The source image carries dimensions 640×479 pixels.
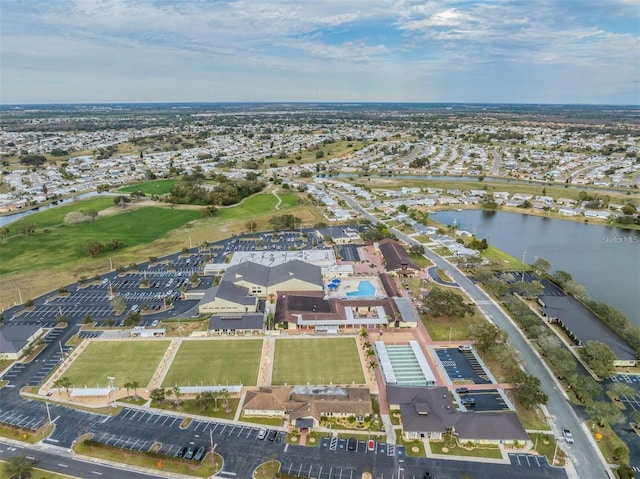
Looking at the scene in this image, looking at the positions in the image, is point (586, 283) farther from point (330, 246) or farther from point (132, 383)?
point (132, 383)

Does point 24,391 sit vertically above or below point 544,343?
below

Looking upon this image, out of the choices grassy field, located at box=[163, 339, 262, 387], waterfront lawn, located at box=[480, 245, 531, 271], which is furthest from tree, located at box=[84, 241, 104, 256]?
waterfront lawn, located at box=[480, 245, 531, 271]

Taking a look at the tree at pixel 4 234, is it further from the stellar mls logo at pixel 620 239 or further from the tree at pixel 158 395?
the stellar mls logo at pixel 620 239

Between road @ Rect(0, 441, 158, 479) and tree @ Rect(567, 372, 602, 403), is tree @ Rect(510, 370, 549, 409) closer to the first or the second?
tree @ Rect(567, 372, 602, 403)

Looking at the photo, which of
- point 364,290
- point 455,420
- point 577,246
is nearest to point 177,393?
point 455,420

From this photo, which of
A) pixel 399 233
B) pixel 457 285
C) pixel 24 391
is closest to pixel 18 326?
pixel 24 391

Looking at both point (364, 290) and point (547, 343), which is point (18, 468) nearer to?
point (364, 290)
